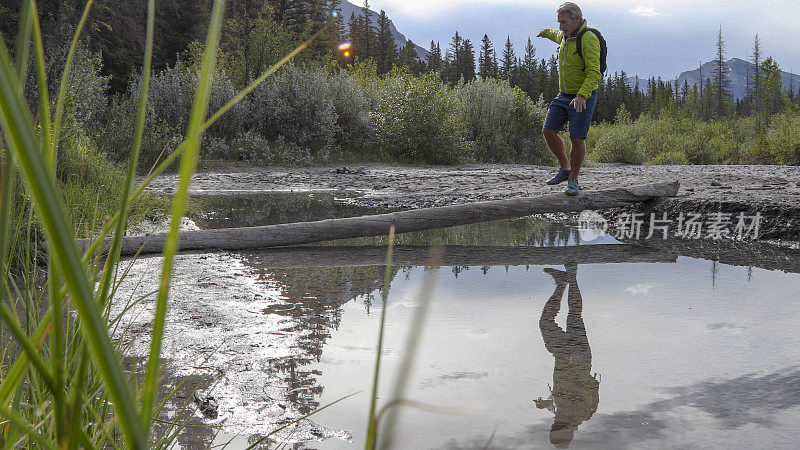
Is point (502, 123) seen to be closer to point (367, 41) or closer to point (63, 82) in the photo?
point (63, 82)

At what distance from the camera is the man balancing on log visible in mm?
5895

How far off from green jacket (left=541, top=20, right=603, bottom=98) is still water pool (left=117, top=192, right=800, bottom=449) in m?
1.93

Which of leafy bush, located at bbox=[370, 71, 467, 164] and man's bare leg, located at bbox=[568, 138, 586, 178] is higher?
leafy bush, located at bbox=[370, 71, 467, 164]

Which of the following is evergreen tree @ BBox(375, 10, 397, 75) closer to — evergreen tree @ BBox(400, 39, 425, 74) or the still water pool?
evergreen tree @ BBox(400, 39, 425, 74)

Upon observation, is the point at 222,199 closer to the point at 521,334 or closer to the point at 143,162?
the point at 143,162

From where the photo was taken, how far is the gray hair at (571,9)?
5.92m

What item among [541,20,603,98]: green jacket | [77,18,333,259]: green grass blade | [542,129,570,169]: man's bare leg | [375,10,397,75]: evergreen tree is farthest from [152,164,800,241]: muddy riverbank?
[375,10,397,75]: evergreen tree

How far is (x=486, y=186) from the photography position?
9711mm

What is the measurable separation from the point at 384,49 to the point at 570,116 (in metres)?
54.2

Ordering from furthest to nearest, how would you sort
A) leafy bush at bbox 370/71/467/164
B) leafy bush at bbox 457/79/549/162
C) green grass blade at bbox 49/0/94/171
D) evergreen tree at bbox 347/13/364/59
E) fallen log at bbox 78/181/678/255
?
1. evergreen tree at bbox 347/13/364/59
2. leafy bush at bbox 457/79/549/162
3. leafy bush at bbox 370/71/467/164
4. fallen log at bbox 78/181/678/255
5. green grass blade at bbox 49/0/94/171

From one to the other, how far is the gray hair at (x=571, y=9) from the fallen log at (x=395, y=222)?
1683 millimetres

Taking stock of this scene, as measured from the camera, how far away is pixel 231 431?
6.55 ft

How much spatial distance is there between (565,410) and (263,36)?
1645 centimetres

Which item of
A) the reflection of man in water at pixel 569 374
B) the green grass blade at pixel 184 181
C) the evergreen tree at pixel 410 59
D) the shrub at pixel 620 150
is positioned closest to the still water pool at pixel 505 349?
the reflection of man in water at pixel 569 374
